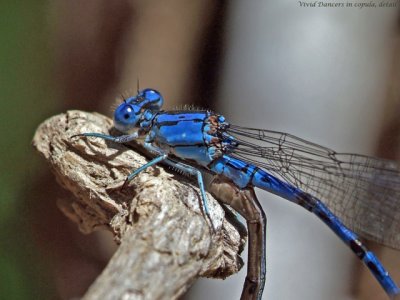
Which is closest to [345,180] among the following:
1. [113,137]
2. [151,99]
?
[151,99]

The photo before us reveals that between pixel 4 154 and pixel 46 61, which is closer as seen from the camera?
pixel 4 154

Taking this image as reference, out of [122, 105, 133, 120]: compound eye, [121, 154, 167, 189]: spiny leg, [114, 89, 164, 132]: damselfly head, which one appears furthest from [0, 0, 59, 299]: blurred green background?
[121, 154, 167, 189]: spiny leg

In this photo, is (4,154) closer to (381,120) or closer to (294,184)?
(294,184)

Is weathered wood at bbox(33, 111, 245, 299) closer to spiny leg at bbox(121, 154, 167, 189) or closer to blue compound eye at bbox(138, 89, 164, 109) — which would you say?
spiny leg at bbox(121, 154, 167, 189)

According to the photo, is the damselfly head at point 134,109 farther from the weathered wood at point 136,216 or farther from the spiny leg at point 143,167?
the spiny leg at point 143,167

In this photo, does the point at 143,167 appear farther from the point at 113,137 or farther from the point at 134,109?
the point at 134,109

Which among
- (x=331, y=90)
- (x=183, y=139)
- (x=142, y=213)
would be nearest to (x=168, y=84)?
(x=331, y=90)
